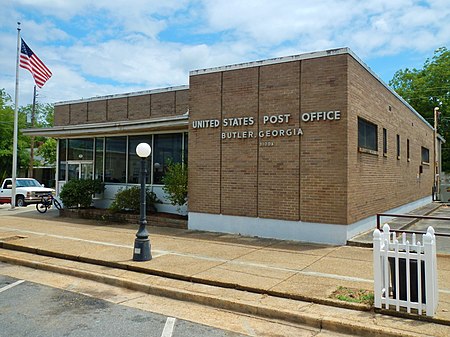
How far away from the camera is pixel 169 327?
531cm

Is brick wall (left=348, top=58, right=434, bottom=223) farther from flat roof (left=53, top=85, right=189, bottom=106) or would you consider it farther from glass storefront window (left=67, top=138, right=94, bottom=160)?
glass storefront window (left=67, top=138, right=94, bottom=160)

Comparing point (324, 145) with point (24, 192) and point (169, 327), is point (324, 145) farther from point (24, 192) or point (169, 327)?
point (24, 192)

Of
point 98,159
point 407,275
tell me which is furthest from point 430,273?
point 98,159

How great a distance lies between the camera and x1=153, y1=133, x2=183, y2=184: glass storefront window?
1588cm

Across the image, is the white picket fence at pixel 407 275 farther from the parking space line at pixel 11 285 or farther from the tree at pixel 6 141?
the tree at pixel 6 141

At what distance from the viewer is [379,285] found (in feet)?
18.2

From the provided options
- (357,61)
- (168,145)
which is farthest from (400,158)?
(168,145)

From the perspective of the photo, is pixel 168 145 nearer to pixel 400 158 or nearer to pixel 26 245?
pixel 26 245

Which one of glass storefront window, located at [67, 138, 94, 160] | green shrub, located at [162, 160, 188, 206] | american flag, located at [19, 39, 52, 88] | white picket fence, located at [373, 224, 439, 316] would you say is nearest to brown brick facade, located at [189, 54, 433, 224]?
green shrub, located at [162, 160, 188, 206]

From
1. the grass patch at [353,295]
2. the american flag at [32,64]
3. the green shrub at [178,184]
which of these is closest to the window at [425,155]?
the green shrub at [178,184]

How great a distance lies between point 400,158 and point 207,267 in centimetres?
1180

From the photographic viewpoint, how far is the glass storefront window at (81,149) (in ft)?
63.3

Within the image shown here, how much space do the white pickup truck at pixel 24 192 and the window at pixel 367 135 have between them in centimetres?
1876

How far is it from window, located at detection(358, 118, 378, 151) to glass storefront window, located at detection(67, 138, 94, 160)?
12.7 meters
